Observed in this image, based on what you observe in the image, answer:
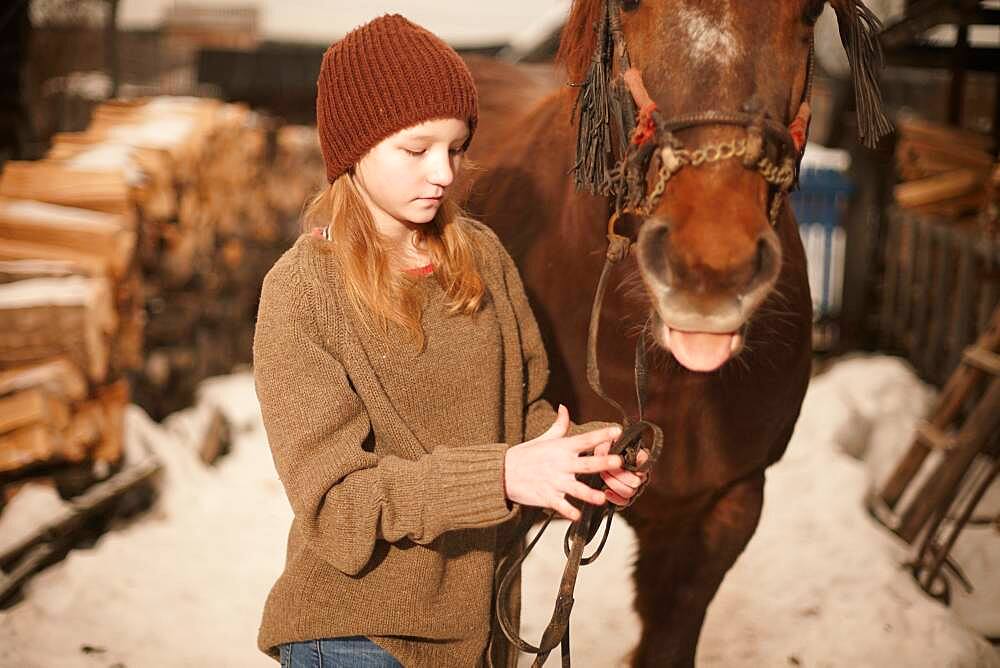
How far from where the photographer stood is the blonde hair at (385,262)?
1.36 meters

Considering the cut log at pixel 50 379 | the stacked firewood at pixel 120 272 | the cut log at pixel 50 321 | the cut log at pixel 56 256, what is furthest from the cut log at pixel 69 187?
the cut log at pixel 50 379

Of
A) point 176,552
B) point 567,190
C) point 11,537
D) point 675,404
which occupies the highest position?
point 567,190

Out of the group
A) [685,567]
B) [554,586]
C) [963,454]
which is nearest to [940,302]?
[963,454]

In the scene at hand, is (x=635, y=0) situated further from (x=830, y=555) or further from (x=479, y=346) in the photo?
(x=830, y=555)

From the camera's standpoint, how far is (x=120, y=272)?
341 cm

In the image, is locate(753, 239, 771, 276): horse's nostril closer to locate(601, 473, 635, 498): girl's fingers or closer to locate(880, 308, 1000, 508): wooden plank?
locate(601, 473, 635, 498): girl's fingers

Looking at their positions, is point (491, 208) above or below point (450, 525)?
above

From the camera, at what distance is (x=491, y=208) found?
2205 millimetres

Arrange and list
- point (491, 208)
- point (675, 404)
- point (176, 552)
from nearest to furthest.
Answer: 1. point (675, 404)
2. point (491, 208)
3. point (176, 552)

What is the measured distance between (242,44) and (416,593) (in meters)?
10.4

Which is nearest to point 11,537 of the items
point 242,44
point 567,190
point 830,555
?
point 567,190

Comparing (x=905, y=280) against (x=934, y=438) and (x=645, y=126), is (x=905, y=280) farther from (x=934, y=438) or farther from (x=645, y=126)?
(x=645, y=126)

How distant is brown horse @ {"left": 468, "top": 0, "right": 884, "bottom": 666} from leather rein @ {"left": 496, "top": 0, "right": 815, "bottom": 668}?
0.01 metres

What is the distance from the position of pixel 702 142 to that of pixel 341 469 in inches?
25.5
